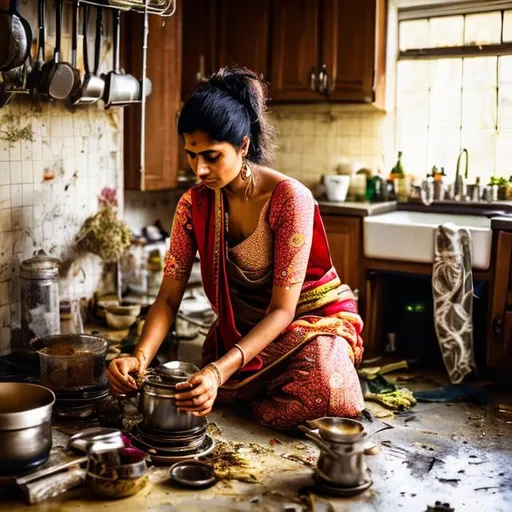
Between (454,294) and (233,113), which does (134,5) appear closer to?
(233,113)

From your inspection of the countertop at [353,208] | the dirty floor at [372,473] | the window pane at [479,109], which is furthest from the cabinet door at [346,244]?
the dirty floor at [372,473]

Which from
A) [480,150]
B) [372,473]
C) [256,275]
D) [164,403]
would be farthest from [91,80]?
[372,473]

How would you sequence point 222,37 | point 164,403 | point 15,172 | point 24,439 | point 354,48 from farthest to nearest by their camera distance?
point 222,37 → point 354,48 → point 15,172 → point 164,403 → point 24,439

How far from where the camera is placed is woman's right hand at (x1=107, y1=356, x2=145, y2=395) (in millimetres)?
2750

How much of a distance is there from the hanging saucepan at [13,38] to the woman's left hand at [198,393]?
1.65 meters

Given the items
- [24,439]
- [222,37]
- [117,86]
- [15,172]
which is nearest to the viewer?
[24,439]

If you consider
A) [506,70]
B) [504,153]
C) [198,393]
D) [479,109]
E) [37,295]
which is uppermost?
[506,70]

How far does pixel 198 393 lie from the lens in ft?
8.54

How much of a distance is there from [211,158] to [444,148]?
7.91ft

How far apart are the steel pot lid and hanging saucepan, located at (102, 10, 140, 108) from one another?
89cm

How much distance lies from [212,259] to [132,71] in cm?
183

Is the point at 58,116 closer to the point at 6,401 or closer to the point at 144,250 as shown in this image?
the point at 144,250

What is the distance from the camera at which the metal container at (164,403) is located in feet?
8.87

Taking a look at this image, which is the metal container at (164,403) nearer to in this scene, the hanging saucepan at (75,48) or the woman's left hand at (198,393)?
the woman's left hand at (198,393)
